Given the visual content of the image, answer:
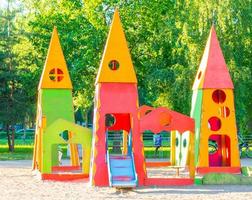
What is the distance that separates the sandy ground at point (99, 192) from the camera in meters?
14.2

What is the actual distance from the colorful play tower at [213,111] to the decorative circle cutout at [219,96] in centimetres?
16

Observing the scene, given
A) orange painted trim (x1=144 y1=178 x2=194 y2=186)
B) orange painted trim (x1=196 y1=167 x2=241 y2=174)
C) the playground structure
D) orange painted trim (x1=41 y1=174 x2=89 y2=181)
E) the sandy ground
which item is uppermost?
the playground structure

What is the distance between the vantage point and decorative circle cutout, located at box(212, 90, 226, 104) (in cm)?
2212

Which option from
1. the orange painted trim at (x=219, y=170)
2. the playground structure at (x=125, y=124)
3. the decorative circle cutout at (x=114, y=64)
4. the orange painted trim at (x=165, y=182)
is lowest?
the orange painted trim at (x=165, y=182)

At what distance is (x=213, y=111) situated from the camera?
2136 centimetres

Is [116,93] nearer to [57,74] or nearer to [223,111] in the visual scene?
[57,74]

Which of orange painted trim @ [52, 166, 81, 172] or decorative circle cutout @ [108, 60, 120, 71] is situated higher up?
decorative circle cutout @ [108, 60, 120, 71]

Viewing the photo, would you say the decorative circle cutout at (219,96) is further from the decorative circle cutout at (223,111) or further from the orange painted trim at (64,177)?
the orange painted trim at (64,177)

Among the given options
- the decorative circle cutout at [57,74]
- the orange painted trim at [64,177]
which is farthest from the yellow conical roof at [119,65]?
the decorative circle cutout at [57,74]

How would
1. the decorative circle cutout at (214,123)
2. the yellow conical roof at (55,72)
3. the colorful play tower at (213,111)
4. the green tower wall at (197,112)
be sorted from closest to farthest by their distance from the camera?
the colorful play tower at (213,111)
the green tower wall at (197,112)
the yellow conical roof at (55,72)
the decorative circle cutout at (214,123)

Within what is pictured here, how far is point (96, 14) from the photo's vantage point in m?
33.0

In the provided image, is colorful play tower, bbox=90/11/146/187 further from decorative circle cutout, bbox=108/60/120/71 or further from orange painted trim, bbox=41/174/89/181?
orange painted trim, bbox=41/174/89/181

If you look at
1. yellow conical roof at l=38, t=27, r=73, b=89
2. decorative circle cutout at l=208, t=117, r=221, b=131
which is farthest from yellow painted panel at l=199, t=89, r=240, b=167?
yellow conical roof at l=38, t=27, r=73, b=89

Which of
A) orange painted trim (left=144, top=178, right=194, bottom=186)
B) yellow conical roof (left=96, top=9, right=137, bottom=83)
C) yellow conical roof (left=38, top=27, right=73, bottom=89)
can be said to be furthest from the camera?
yellow conical roof (left=38, top=27, right=73, bottom=89)
